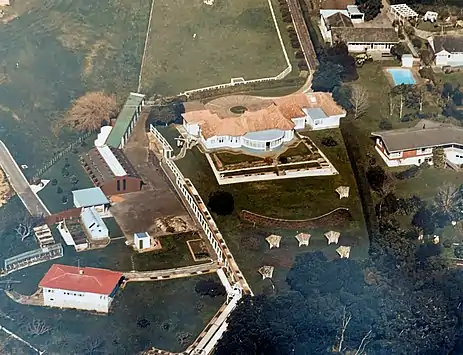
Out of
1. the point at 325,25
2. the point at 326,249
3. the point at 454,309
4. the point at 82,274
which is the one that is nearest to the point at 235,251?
the point at 326,249

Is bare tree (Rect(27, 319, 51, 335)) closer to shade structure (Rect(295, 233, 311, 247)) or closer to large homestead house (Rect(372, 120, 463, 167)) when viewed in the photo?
shade structure (Rect(295, 233, 311, 247))

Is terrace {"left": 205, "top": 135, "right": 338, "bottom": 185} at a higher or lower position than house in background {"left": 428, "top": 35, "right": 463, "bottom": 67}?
higher

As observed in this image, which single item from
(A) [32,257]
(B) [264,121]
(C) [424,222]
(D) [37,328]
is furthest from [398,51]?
(D) [37,328]

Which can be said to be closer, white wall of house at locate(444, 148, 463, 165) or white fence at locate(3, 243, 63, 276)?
white fence at locate(3, 243, 63, 276)

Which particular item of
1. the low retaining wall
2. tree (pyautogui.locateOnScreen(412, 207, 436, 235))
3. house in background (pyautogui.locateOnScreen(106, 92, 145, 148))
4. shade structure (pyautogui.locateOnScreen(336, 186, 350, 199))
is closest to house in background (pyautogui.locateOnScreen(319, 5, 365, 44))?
house in background (pyautogui.locateOnScreen(106, 92, 145, 148))

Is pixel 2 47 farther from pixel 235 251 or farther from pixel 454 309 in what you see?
pixel 454 309

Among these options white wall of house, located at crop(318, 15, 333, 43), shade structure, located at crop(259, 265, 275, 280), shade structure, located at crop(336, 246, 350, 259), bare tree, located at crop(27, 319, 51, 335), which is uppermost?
bare tree, located at crop(27, 319, 51, 335)

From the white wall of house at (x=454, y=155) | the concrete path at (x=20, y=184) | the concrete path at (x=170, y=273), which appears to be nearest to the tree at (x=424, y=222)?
the white wall of house at (x=454, y=155)
